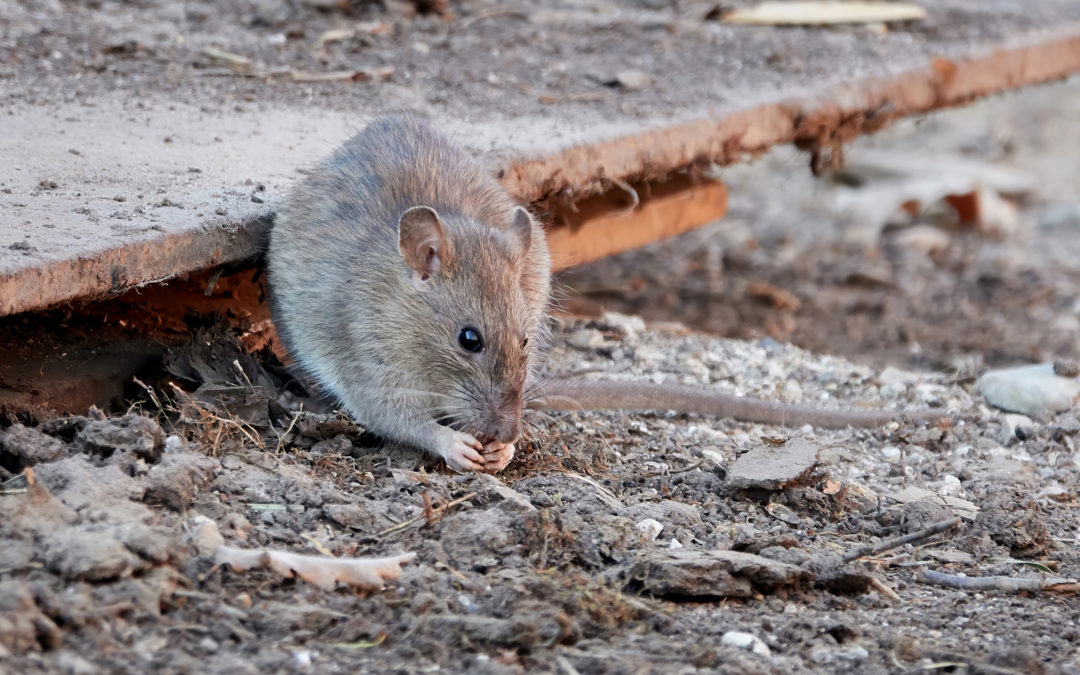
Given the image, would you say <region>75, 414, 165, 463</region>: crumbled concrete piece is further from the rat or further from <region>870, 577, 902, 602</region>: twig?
<region>870, 577, 902, 602</region>: twig

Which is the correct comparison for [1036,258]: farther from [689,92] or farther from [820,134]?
[689,92]

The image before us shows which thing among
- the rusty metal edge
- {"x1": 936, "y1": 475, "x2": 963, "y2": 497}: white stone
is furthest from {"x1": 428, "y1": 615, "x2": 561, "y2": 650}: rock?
{"x1": 936, "y1": 475, "x2": 963, "y2": 497}: white stone

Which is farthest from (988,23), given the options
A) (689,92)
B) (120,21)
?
(120,21)

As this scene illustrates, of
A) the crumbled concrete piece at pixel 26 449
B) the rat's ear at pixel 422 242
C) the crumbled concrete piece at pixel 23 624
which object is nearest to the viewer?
the crumbled concrete piece at pixel 23 624

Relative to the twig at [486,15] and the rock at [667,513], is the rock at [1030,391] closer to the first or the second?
the rock at [667,513]

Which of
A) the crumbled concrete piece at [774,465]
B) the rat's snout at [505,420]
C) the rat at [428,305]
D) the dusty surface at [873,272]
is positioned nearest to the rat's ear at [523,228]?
the rat at [428,305]
